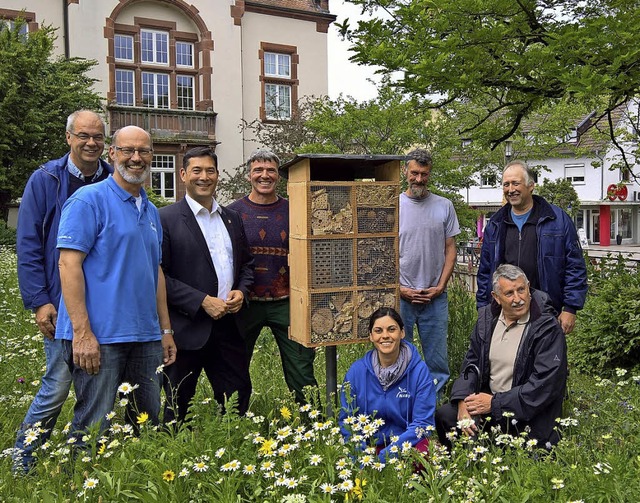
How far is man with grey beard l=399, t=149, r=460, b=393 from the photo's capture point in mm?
5332

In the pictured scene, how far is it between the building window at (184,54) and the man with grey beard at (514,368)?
23430 mm

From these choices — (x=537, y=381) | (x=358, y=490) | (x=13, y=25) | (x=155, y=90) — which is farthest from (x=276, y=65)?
(x=358, y=490)

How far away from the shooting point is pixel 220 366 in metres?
4.42

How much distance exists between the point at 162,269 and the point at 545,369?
101 inches

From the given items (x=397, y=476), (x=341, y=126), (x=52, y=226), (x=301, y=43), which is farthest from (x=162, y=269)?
(x=301, y=43)

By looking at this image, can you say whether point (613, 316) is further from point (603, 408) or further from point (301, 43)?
point (301, 43)

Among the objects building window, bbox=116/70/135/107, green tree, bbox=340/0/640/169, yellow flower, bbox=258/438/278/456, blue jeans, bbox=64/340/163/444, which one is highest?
building window, bbox=116/70/135/107

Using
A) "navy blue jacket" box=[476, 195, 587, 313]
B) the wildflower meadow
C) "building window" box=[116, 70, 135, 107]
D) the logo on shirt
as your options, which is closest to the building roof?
"building window" box=[116, 70, 135, 107]

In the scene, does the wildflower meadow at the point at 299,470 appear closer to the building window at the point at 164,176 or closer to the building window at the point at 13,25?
the building window at the point at 13,25

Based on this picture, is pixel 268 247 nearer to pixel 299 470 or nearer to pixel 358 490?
pixel 299 470

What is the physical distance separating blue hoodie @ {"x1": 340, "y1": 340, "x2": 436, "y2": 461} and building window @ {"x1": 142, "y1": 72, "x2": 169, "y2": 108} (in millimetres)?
22796

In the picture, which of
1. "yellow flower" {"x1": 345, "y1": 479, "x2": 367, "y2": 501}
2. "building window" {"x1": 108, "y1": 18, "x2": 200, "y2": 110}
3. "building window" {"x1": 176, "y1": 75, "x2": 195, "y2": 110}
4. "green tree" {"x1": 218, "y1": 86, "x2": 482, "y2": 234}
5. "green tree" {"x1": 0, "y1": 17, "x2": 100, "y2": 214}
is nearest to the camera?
"yellow flower" {"x1": 345, "y1": 479, "x2": 367, "y2": 501}

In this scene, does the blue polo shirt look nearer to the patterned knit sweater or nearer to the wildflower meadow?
the wildflower meadow

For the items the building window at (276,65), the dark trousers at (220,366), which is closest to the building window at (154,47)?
the building window at (276,65)
